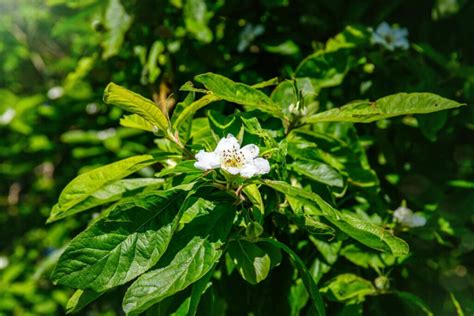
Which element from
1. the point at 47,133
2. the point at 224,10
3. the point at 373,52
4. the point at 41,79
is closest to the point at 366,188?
the point at 373,52

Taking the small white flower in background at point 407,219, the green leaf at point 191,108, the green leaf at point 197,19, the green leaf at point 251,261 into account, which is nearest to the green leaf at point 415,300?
the small white flower in background at point 407,219

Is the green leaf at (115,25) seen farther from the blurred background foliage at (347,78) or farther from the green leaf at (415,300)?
the green leaf at (415,300)

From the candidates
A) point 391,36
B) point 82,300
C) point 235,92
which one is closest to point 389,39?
point 391,36

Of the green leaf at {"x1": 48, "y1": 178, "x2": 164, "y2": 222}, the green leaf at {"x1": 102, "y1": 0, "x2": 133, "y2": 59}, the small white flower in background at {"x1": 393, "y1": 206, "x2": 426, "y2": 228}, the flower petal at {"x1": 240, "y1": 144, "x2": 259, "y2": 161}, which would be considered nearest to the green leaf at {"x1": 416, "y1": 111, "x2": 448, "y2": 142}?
the small white flower in background at {"x1": 393, "y1": 206, "x2": 426, "y2": 228}

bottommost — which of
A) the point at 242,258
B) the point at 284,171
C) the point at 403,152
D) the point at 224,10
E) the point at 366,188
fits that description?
the point at 403,152

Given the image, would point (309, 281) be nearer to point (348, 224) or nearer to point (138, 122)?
point (348, 224)

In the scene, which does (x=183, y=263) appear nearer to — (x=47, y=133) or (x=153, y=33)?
(x=153, y=33)
